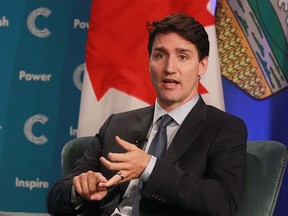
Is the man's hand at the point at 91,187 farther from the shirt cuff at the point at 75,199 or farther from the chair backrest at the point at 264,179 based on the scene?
the chair backrest at the point at 264,179

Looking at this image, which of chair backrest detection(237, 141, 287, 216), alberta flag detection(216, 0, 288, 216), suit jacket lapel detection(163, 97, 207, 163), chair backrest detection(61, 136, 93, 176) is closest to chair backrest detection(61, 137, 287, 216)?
chair backrest detection(237, 141, 287, 216)

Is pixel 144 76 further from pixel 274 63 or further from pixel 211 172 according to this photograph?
pixel 211 172

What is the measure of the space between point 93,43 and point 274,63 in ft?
3.35

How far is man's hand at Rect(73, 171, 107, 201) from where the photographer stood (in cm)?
206

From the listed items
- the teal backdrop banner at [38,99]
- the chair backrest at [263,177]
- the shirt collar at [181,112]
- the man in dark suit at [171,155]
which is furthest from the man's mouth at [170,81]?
the teal backdrop banner at [38,99]

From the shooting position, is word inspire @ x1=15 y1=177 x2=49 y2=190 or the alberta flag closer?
the alberta flag

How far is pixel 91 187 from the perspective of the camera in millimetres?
2062

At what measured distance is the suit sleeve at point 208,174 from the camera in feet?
6.66

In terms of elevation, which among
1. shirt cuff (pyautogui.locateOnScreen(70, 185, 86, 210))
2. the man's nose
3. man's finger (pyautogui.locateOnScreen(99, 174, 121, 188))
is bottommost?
shirt cuff (pyautogui.locateOnScreen(70, 185, 86, 210))

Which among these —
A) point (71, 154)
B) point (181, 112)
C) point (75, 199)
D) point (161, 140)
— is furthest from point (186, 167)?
point (71, 154)

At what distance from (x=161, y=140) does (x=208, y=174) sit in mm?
250

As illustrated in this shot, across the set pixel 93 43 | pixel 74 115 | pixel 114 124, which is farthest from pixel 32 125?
pixel 114 124

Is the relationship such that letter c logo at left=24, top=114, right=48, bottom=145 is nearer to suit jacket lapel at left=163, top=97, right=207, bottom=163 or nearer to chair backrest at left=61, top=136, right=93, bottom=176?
chair backrest at left=61, top=136, right=93, bottom=176

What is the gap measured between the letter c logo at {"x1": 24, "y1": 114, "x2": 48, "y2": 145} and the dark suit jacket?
1164 millimetres
